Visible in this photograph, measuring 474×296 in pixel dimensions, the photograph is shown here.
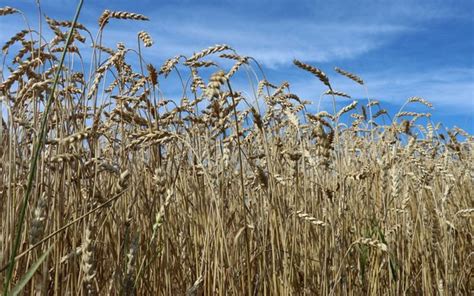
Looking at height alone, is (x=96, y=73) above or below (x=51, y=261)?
above

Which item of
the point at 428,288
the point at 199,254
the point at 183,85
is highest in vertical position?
the point at 183,85

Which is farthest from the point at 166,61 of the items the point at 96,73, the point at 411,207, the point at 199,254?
the point at 411,207

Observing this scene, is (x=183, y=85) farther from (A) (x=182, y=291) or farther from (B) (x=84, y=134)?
(B) (x=84, y=134)

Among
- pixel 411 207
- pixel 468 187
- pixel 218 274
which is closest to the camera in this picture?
pixel 218 274

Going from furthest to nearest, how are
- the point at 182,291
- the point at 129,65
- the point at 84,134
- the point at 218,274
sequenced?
the point at 129,65, the point at 182,291, the point at 218,274, the point at 84,134

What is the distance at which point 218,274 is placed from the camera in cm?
168

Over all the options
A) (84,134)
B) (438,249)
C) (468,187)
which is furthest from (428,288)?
(468,187)

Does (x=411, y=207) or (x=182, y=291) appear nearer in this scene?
(x=182, y=291)

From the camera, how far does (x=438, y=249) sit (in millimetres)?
2490

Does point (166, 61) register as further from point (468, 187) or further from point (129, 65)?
point (468, 187)

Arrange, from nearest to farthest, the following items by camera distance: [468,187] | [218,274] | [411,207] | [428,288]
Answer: [218,274], [428,288], [411,207], [468,187]

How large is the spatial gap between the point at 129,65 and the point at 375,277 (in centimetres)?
161

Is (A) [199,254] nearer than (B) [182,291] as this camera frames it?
No

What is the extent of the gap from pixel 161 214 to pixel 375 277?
120cm
